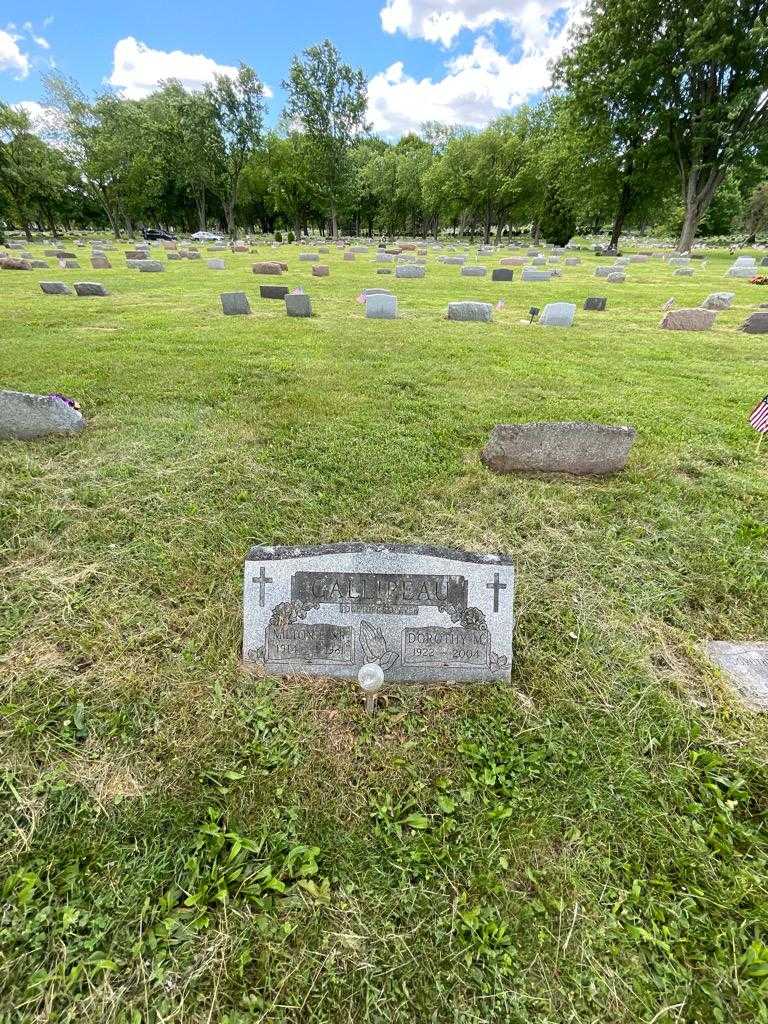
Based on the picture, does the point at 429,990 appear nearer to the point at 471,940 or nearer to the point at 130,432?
the point at 471,940

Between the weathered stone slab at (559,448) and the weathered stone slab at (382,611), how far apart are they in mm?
1852

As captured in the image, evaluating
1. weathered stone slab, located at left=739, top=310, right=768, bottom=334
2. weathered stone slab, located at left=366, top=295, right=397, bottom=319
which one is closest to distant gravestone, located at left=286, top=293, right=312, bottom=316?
weathered stone slab, located at left=366, top=295, right=397, bottom=319

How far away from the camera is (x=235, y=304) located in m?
9.53

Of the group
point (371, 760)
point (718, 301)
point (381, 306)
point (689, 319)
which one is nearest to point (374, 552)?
point (371, 760)

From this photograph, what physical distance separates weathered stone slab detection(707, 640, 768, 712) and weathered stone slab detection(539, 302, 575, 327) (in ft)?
27.7

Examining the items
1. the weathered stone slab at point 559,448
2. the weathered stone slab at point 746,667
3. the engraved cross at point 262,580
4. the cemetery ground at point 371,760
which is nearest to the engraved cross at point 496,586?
the cemetery ground at point 371,760

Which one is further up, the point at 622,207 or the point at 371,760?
the point at 622,207

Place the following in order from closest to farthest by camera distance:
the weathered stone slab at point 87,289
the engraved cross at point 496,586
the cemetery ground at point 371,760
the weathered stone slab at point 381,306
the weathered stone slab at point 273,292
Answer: the cemetery ground at point 371,760
the engraved cross at point 496,586
the weathered stone slab at point 381,306
the weathered stone slab at point 273,292
the weathered stone slab at point 87,289

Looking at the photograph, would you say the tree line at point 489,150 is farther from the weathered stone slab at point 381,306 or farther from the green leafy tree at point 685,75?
the weathered stone slab at point 381,306

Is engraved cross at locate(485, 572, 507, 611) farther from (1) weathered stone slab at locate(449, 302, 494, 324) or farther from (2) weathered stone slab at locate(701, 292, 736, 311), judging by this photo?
(2) weathered stone slab at locate(701, 292, 736, 311)

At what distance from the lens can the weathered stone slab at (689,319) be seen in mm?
9148

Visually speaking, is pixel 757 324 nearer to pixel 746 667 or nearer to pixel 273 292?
pixel 746 667

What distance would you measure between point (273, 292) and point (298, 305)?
271cm

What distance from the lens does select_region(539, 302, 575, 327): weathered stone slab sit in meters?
9.12
